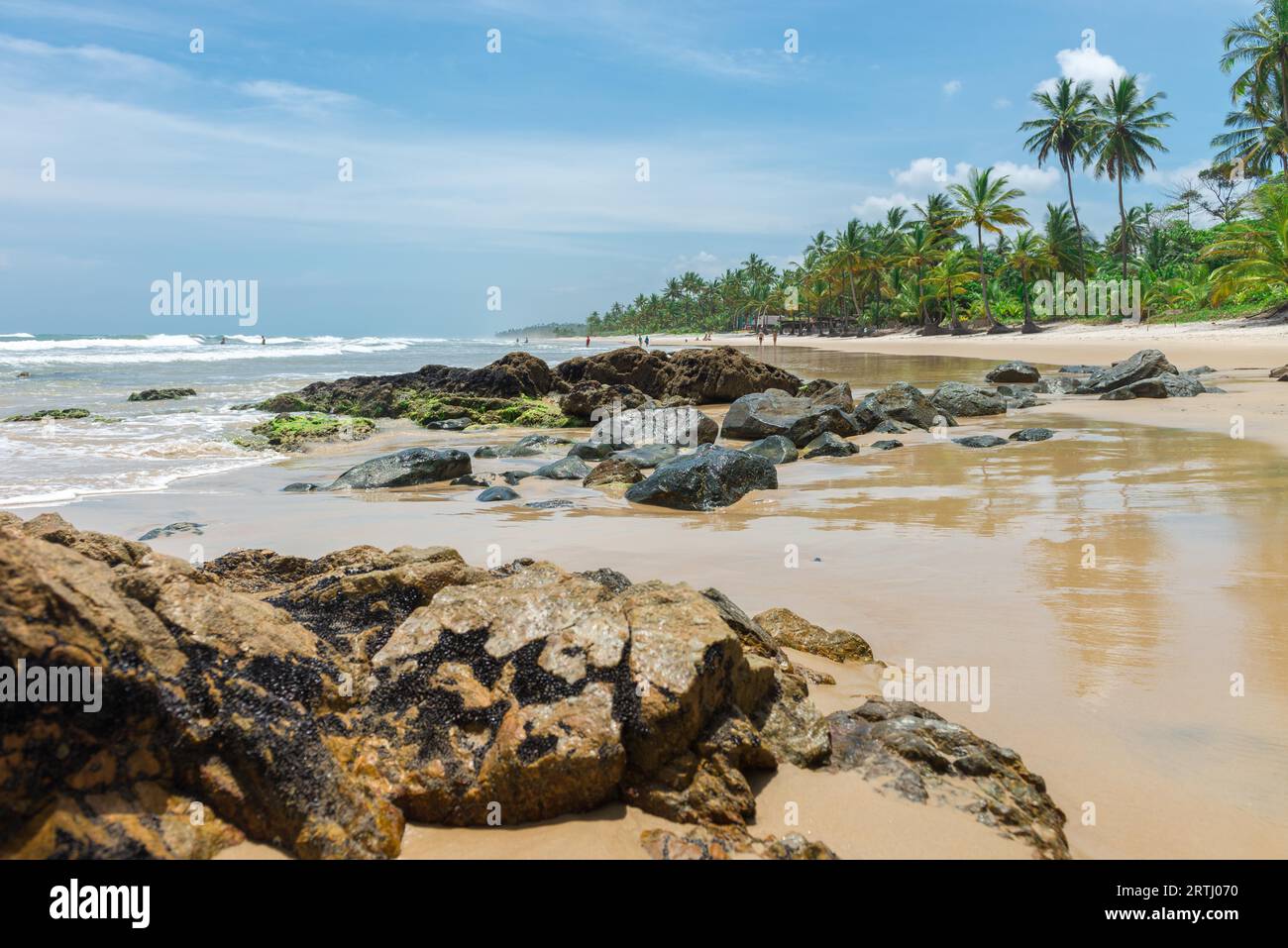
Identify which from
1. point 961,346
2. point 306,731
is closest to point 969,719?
point 306,731

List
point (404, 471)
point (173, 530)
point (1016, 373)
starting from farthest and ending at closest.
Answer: point (1016, 373)
point (404, 471)
point (173, 530)

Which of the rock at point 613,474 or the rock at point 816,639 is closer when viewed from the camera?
the rock at point 816,639

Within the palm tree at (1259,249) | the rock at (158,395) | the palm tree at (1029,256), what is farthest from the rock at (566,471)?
the palm tree at (1029,256)

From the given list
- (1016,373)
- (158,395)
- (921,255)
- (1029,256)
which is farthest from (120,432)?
(921,255)

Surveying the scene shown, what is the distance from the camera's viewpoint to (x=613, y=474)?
9.98 m

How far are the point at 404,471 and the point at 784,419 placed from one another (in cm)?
658

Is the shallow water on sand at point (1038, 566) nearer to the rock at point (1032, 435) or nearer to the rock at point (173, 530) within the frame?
the rock at point (173, 530)

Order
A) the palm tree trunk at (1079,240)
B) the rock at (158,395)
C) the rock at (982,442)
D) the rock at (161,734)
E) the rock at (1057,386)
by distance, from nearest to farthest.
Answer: the rock at (161,734)
the rock at (982,442)
the rock at (1057,386)
the rock at (158,395)
the palm tree trunk at (1079,240)

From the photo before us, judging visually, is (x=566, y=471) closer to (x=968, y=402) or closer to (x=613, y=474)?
(x=613, y=474)

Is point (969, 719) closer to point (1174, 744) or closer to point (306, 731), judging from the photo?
point (1174, 744)

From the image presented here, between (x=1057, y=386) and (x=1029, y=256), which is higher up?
(x=1029, y=256)

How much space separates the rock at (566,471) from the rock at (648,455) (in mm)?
598

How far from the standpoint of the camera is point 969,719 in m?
3.43

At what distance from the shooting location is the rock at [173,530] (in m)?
6.86
